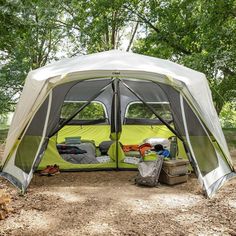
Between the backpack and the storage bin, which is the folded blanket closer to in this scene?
the backpack

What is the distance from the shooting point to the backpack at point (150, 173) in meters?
4.38

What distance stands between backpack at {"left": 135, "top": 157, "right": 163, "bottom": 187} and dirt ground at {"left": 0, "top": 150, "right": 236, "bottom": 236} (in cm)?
12

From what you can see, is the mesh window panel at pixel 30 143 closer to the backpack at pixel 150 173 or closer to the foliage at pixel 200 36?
the backpack at pixel 150 173

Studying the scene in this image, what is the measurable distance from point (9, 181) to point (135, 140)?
3335 mm

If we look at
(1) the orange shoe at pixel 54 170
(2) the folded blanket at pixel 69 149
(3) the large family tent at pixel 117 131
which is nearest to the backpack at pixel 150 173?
(3) the large family tent at pixel 117 131

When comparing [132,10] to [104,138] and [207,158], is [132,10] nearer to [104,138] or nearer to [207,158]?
[104,138]

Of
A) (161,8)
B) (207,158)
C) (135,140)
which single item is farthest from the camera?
(161,8)

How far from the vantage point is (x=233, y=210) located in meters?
3.43

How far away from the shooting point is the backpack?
438cm

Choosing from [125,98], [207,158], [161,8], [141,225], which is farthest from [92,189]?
[161,8]

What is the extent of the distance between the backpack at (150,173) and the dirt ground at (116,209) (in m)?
0.12

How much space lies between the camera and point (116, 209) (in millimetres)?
3441

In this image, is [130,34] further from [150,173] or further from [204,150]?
[150,173]

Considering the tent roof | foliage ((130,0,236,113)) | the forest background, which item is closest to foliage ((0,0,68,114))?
the forest background
